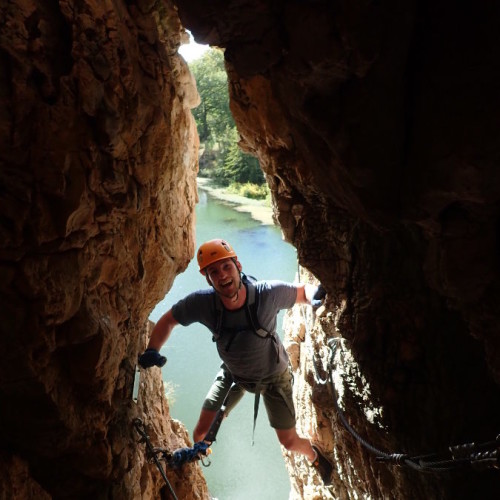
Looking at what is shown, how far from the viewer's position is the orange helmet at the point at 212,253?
3432 mm

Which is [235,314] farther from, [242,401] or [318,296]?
[242,401]

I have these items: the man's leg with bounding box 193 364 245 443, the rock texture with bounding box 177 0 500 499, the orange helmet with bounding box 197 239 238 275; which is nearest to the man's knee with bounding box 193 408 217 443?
the man's leg with bounding box 193 364 245 443

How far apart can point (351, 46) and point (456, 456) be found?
188 cm

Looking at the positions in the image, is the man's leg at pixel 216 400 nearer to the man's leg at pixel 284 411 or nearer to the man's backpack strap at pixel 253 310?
the man's leg at pixel 284 411

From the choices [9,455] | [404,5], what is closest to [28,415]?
[9,455]

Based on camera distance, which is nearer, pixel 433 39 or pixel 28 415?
pixel 433 39

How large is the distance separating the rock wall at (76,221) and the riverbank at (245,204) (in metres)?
11.3

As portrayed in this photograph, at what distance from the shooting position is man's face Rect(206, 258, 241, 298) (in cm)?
337

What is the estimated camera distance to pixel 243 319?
138 inches

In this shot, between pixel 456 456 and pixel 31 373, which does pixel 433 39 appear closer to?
pixel 456 456

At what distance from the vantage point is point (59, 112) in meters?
2.49

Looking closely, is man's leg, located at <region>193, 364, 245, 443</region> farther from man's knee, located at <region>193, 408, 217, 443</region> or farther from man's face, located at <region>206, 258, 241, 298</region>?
man's face, located at <region>206, 258, 241, 298</region>

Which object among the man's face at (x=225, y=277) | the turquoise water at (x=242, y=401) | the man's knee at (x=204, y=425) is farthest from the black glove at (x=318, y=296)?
the turquoise water at (x=242, y=401)

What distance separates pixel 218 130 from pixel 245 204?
634cm
